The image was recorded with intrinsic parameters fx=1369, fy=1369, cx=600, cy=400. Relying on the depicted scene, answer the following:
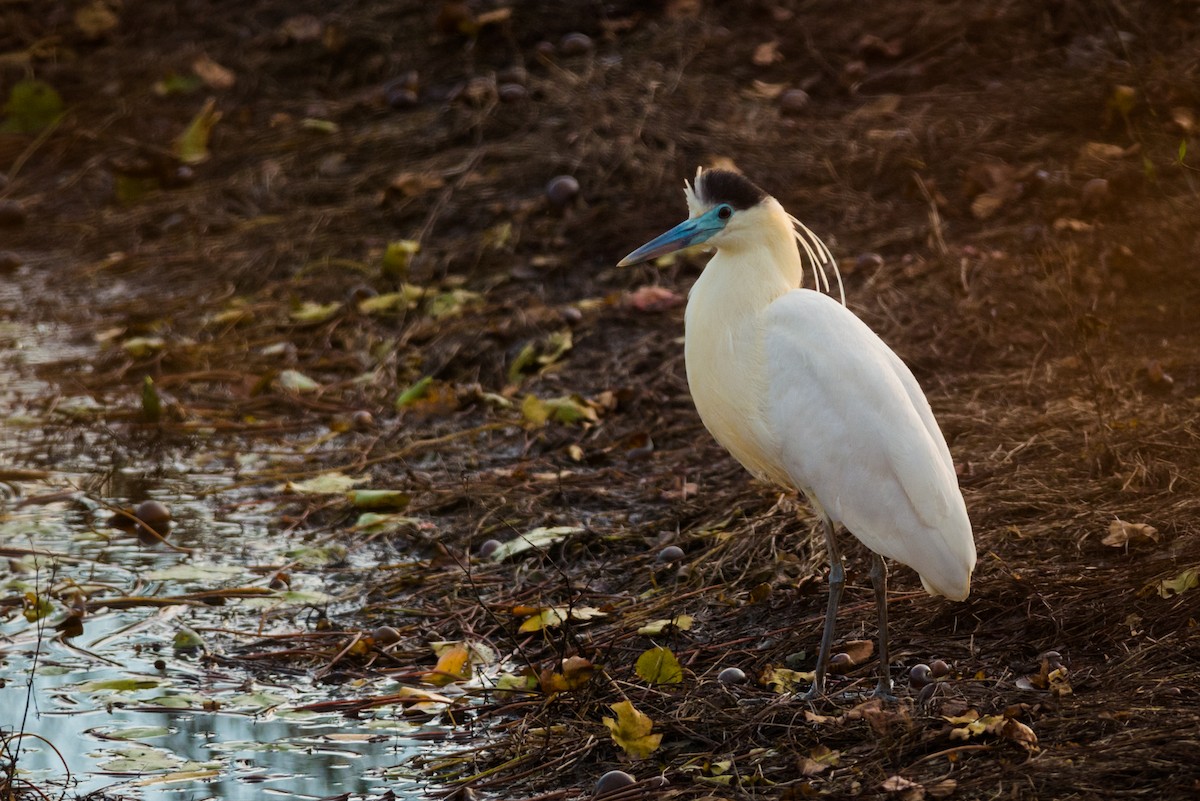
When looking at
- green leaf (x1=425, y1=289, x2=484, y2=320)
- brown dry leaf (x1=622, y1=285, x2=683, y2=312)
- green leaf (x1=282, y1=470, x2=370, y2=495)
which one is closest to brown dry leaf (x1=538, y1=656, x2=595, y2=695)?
green leaf (x1=282, y1=470, x2=370, y2=495)

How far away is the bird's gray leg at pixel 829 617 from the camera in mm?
3447

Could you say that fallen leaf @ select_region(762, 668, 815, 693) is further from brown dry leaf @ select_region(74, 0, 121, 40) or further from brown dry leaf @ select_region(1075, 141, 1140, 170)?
brown dry leaf @ select_region(74, 0, 121, 40)

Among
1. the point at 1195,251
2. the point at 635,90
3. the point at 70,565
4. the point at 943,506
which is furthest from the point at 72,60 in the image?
the point at 943,506

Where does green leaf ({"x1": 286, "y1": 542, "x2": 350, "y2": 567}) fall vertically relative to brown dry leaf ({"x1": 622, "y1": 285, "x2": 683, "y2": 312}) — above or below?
above

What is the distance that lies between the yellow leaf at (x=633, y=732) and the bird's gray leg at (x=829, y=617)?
439 mm

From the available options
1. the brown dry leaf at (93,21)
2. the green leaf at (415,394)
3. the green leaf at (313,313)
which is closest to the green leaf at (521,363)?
the green leaf at (415,394)

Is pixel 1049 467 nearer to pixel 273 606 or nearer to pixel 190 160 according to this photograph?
pixel 273 606

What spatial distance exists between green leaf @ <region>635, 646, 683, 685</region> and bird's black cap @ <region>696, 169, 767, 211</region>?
123 cm

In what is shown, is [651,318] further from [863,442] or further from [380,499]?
[863,442]

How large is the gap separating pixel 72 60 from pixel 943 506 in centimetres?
807

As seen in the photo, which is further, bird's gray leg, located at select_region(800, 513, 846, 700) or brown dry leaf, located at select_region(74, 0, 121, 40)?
brown dry leaf, located at select_region(74, 0, 121, 40)

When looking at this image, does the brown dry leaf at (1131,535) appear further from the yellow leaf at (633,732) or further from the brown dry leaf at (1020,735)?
the yellow leaf at (633,732)

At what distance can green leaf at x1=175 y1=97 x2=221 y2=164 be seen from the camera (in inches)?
323

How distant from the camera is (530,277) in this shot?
21.9ft
